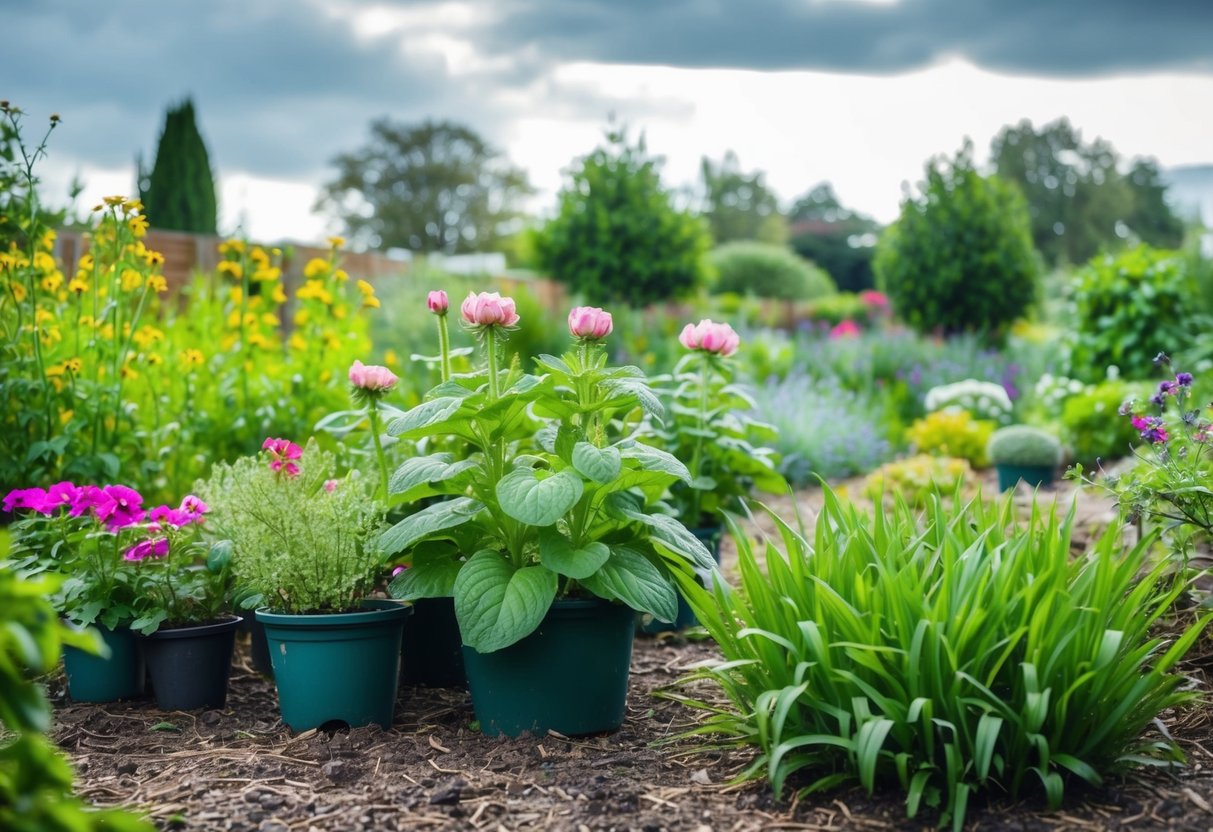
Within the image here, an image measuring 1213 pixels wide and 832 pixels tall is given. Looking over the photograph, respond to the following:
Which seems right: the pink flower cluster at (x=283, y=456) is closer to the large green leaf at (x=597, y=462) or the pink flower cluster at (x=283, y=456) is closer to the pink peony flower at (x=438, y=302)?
the pink peony flower at (x=438, y=302)

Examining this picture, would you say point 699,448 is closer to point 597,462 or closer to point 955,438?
point 597,462

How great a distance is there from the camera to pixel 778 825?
1.87 metres

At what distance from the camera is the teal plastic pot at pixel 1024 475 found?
Answer: 5898 millimetres

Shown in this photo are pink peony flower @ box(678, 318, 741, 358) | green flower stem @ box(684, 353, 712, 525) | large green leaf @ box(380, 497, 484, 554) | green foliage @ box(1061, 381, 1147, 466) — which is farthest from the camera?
green foliage @ box(1061, 381, 1147, 466)

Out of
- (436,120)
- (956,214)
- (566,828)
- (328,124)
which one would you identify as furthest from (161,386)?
(436,120)

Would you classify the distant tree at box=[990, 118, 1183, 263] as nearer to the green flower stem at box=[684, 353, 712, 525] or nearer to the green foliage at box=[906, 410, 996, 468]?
the green foliage at box=[906, 410, 996, 468]

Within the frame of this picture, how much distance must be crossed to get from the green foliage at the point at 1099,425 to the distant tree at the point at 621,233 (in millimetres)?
4291

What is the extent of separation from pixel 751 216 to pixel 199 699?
35259 mm

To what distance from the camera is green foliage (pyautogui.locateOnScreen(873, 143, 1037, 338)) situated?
10.0 m

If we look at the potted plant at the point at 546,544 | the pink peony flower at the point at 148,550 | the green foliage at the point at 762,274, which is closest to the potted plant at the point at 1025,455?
the potted plant at the point at 546,544

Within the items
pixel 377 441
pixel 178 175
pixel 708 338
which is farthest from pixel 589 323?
pixel 178 175

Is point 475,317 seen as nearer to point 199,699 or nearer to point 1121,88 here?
point 199,699

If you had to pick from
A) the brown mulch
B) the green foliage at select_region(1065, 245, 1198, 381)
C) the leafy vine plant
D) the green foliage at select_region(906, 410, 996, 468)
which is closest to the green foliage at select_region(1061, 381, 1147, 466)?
the green foliage at select_region(906, 410, 996, 468)

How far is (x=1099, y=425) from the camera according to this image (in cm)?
659
